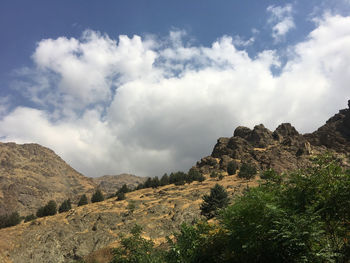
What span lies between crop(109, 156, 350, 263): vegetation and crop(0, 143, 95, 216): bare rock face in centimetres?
9486

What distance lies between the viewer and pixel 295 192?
8.22 metres

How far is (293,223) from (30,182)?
164919mm

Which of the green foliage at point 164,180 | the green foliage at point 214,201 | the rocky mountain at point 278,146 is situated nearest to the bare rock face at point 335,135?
the rocky mountain at point 278,146

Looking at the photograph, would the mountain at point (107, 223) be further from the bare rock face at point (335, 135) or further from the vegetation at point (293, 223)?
the vegetation at point (293, 223)

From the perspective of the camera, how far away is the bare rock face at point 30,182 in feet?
395

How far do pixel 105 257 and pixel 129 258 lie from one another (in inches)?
611

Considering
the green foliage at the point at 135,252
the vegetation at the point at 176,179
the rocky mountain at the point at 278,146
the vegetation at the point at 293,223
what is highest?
the rocky mountain at the point at 278,146

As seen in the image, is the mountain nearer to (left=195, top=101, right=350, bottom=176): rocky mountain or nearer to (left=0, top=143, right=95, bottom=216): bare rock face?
(left=195, top=101, right=350, bottom=176): rocky mountain

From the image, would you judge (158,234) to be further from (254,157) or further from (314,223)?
(254,157)

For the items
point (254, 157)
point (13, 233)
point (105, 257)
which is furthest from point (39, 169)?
point (105, 257)

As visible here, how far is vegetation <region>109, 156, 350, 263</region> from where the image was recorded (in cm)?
639

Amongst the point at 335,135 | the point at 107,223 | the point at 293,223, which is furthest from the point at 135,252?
the point at 335,135

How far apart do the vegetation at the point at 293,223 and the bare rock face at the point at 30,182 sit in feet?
311

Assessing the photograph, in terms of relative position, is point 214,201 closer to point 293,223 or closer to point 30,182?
point 293,223
